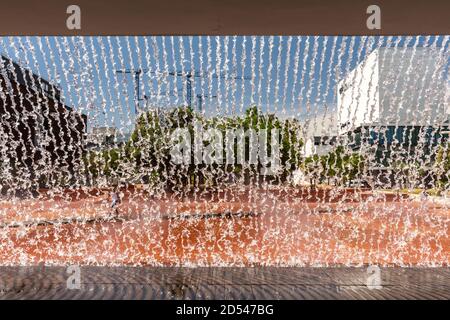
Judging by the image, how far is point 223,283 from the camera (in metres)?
4.07

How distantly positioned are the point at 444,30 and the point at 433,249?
189 inches

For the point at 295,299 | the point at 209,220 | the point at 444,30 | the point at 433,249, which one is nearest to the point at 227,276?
the point at 295,299

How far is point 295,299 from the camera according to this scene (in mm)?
3562

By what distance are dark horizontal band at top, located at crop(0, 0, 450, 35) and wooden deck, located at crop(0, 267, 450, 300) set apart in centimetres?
267

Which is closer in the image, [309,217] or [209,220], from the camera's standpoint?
[209,220]

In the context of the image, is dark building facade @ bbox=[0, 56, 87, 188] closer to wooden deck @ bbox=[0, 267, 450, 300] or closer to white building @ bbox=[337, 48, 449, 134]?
white building @ bbox=[337, 48, 449, 134]

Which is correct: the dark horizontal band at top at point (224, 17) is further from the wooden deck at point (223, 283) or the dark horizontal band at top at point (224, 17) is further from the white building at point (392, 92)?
the wooden deck at point (223, 283)

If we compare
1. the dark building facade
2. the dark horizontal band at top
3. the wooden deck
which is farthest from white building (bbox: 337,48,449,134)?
the dark building facade

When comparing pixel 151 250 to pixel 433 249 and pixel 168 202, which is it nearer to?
pixel 433 249

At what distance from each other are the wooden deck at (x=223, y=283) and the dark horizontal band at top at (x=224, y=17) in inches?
105

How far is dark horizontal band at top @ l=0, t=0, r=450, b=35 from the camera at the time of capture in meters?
3.76

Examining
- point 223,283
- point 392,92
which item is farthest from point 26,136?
point 223,283

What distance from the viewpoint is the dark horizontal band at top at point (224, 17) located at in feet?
12.3

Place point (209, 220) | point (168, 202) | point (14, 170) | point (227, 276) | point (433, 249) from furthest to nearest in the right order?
point (14, 170) → point (168, 202) → point (209, 220) → point (433, 249) → point (227, 276)
